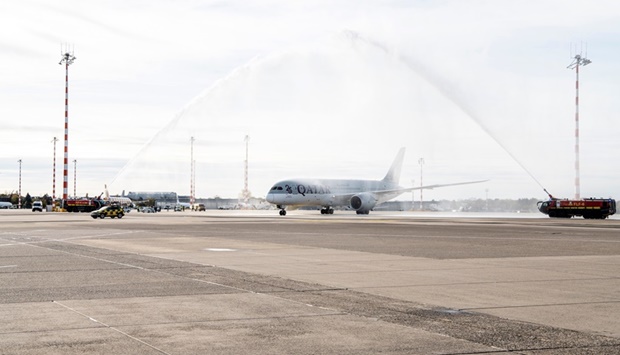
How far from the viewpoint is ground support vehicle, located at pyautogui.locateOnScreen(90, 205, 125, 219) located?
7431 centimetres

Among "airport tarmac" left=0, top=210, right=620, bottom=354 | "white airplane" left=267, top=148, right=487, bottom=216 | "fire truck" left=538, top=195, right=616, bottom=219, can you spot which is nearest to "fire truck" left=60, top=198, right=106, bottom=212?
"white airplane" left=267, top=148, right=487, bottom=216

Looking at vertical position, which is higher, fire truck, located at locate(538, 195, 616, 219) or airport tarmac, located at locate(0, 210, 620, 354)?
fire truck, located at locate(538, 195, 616, 219)

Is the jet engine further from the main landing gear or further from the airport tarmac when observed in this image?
the airport tarmac

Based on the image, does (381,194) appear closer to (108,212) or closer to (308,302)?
(108,212)

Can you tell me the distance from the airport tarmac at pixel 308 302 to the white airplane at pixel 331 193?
6870 centimetres

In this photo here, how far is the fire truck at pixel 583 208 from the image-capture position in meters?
83.6

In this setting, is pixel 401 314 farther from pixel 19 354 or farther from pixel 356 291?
pixel 19 354

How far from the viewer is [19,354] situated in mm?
9617

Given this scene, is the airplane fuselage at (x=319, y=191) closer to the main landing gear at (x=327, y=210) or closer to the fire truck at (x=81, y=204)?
the main landing gear at (x=327, y=210)

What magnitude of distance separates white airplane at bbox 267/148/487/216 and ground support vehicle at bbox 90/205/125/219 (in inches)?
878

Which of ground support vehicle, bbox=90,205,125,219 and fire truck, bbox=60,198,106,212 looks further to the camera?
fire truck, bbox=60,198,106,212

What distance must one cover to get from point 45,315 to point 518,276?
469 inches

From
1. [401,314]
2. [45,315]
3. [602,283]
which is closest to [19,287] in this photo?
[45,315]

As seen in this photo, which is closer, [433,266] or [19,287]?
[19,287]
